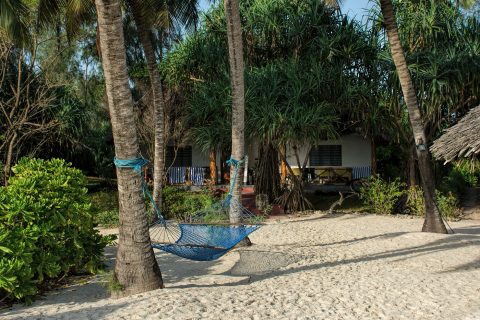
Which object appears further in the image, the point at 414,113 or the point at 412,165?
the point at 412,165

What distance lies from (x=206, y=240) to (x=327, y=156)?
15.5 m

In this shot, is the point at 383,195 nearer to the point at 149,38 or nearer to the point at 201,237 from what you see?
the point at 149,38

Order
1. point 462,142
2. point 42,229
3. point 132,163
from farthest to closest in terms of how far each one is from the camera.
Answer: point 462,142
point 42,229
point 132,163

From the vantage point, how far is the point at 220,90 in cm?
1447

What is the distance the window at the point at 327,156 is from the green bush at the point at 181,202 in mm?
8213

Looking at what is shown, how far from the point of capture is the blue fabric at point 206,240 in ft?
20.6

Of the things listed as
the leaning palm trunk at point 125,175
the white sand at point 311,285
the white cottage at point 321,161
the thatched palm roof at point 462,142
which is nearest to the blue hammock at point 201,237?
the leaning palm trunk at point 125,175

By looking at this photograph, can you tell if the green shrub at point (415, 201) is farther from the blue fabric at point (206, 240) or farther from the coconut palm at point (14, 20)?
the coconut palm at point (14, 20)

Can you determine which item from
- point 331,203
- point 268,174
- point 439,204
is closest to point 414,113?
point 439,204

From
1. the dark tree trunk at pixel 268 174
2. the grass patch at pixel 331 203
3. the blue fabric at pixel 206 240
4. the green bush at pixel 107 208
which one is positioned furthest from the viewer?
the grass patch at pixel 331 203

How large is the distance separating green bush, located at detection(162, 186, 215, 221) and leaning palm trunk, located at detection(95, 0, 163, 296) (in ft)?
26.2

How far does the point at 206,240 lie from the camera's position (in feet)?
22.8

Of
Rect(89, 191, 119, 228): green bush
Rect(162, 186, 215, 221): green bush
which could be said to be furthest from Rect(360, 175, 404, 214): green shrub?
Rect(89, 191, 119, 228): green bush

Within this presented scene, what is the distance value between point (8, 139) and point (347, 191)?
11.9 meters
